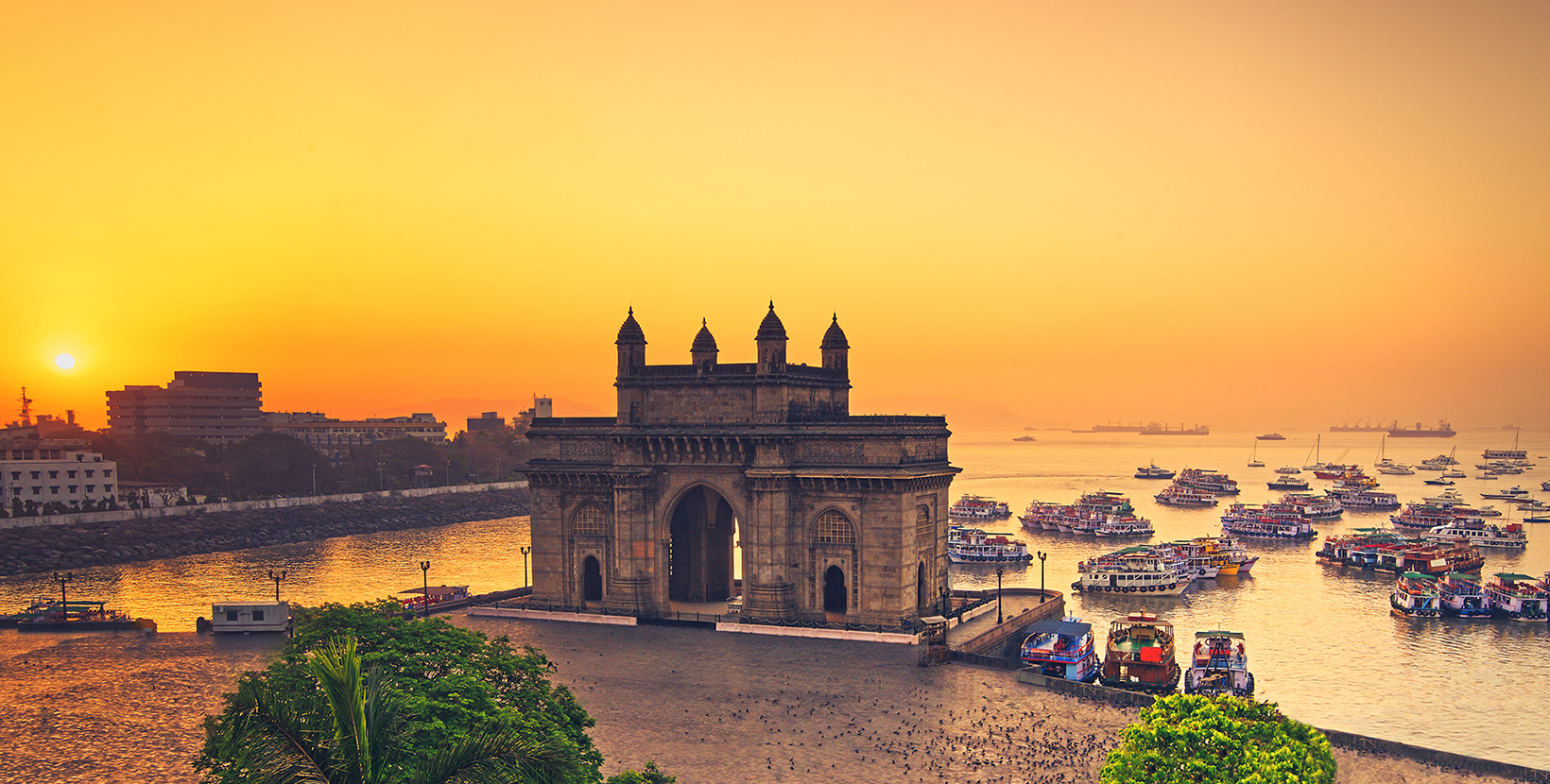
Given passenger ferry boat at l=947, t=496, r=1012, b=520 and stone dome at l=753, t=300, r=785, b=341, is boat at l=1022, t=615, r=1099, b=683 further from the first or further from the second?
passenger ferry boat at l=947, t=496, r=1012, b=520

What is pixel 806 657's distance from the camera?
48.2 meters

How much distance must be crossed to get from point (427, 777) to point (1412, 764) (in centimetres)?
3277

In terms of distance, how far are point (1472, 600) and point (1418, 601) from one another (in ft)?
13.0

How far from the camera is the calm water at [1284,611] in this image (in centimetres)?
5125

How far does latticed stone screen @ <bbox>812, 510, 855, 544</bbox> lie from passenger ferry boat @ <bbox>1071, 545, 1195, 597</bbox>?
40.4m

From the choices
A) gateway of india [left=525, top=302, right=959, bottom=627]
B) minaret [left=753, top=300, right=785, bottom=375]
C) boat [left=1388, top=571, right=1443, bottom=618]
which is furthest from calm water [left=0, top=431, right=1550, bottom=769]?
minaret [left=753, top=300, right=785, bottom=375]

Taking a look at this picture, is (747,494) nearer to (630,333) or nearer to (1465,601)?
(630,333)

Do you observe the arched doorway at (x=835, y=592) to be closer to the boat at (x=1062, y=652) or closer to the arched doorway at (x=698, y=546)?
the arched doorway at (x=698, y=546)

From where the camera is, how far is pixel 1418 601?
75.9 m

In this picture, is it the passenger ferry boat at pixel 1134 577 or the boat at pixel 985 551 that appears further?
the boat at pixel 985 551

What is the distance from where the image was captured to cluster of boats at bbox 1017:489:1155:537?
435 feet

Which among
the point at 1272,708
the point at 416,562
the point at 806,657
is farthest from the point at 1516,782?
the point at 416,562

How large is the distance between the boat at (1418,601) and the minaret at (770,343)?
50274 mm

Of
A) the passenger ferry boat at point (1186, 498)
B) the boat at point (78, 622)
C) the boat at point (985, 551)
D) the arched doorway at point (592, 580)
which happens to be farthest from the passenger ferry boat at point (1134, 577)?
the passenger ferry boat at point (1186, 498)
